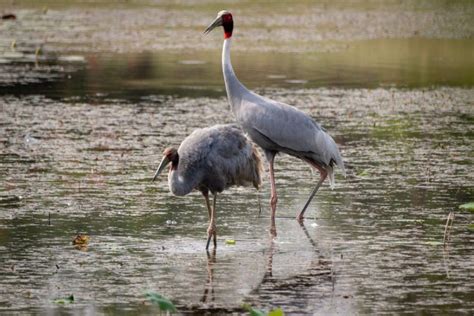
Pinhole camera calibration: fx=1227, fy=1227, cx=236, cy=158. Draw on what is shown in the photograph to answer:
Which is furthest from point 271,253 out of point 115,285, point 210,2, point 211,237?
point 210,2

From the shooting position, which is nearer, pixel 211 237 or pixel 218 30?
pixel 211 237

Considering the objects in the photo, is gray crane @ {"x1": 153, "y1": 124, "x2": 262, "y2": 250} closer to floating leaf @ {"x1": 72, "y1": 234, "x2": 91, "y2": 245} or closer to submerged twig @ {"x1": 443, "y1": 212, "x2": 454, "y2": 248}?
floating leaf @ {"x1": 72, "y1": 234, "x2": 91, "y2": 245}

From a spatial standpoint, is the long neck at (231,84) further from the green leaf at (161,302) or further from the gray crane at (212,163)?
the green leaf at (161,302)

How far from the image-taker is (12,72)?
860 inches

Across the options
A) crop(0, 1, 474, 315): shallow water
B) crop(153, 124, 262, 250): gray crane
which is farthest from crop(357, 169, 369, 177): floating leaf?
crop(153, 124, 262, 250): gray crane

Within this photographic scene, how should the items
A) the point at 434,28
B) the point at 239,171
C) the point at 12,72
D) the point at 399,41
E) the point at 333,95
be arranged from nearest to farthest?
the point at 239,171, the point at 333,95, the point at 12,72, the point at 399,41, the point at 434,28

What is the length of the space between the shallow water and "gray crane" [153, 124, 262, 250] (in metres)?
0.41

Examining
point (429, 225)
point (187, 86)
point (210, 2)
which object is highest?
point (429, 225)

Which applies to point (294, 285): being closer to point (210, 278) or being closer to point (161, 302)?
point (210, 278)

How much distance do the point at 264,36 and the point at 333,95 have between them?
998 centimetres

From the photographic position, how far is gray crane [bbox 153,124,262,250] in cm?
996

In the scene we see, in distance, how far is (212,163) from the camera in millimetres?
10094

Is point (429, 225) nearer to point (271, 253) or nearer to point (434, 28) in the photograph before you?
point (271, 253)

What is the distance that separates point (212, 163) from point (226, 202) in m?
1.81
